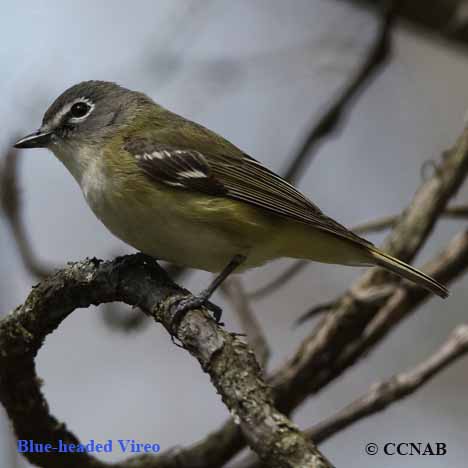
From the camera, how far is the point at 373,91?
8.62 meters

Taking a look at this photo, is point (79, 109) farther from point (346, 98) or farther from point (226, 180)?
point (346, 98)

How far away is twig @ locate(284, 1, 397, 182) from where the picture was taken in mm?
5309

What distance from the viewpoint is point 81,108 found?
16.6ft

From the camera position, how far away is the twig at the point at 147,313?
238 cm

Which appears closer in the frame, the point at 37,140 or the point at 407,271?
the point at 407,271

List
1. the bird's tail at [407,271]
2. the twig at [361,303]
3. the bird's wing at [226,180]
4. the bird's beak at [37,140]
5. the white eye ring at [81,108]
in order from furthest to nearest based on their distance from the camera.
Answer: the white eye ring at [81,108] → the bird's beak at [37,140] → the twig at [361,303] → the bird's wing at [226,180] → the bird's tail at [407,271]

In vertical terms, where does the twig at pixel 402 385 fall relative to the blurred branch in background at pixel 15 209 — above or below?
below

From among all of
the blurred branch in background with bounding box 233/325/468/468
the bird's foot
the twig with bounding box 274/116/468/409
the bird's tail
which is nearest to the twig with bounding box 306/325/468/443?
the blurred branch in background with bounding box 233/325/468/468

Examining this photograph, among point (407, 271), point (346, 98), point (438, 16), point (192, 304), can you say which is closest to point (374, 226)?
point (346, 98)

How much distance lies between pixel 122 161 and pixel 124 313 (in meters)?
1.52

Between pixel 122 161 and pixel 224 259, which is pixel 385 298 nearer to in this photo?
pixel 224 259

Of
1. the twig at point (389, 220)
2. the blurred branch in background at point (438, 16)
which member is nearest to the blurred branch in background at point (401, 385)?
the twig at point (389, 220)

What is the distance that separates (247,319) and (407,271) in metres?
1.37

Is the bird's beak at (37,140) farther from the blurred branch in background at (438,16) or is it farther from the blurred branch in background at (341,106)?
the blurred branch in background at (438,16)
